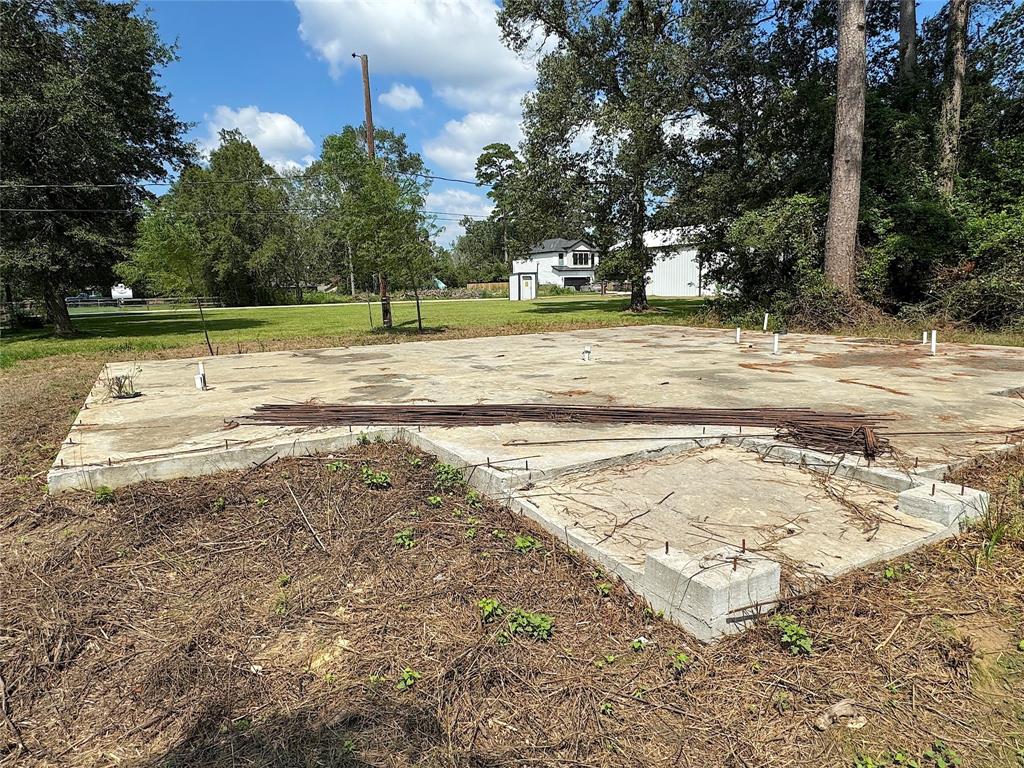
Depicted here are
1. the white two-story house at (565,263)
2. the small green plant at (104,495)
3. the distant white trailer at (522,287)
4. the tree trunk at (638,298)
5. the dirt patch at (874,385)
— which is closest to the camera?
the small green plant at (104,495)

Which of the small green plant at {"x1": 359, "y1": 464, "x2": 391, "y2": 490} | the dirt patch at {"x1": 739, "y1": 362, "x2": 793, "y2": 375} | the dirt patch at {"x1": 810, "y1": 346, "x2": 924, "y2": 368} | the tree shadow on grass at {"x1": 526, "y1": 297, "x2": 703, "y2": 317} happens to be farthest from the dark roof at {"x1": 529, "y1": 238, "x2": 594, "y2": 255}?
the small green plant at {"x1": 359, "y1": 464, "x2": 391, "y2": 490}

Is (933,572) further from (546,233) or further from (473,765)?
(546,233)

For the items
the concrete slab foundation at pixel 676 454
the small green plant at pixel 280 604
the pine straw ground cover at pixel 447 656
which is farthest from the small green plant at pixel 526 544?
the small green plant at pixel 280 604

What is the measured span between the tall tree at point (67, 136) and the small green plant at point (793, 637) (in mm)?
18344

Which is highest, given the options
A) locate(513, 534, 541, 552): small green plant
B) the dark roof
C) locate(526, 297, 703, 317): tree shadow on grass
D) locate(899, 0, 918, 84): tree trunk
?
locate(899, 0, 918, 84): tree trunk

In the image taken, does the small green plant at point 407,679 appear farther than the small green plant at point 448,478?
No

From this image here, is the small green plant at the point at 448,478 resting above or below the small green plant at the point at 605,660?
above

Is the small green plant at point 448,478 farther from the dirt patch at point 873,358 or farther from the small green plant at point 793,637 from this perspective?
the dirt patch at point 873,358

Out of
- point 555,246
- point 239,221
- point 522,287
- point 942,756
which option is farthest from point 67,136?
point 555,246

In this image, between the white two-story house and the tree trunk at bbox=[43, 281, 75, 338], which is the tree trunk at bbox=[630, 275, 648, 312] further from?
the white two-story house

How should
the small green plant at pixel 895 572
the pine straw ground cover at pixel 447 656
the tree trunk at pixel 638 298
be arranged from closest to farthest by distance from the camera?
1. the pine straw ground cover at pixel 447 656
2. the small green plant at pixel 895 572
3. the tree trunk at pixel 638 298

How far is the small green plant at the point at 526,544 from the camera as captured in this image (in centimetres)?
282

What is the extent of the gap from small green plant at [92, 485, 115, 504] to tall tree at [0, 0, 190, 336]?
583 inches

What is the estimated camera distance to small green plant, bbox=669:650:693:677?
2070 millimetres
